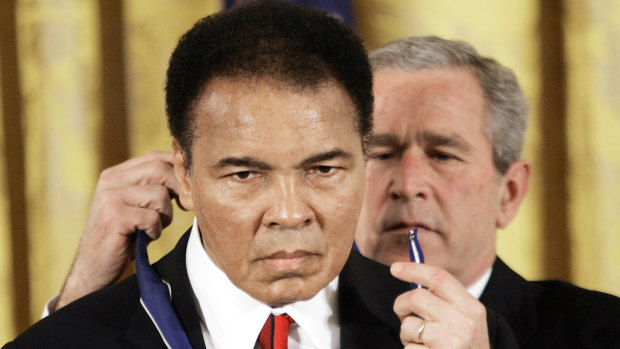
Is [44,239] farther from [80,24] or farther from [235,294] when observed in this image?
[235,294]

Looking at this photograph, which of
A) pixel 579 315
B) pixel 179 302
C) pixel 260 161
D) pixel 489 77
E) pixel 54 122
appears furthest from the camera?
pixel 54 122

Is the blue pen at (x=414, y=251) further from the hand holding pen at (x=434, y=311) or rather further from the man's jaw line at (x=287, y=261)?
the man's jaw line at (x=287, y=261)

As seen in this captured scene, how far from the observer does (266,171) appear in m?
0.73

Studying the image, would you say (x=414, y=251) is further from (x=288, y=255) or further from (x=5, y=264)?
(x=5, y=264)

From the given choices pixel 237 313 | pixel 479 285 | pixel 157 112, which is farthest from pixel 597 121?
pixel 237 313

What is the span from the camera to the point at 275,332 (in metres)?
0.81

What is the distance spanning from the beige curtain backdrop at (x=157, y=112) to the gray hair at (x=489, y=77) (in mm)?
410

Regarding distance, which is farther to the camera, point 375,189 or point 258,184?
point 375,189

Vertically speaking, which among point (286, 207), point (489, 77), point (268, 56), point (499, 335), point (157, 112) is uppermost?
point (157, 112)

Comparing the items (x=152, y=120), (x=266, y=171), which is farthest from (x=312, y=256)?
(x=152, y=120)

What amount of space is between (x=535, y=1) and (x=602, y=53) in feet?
0.53

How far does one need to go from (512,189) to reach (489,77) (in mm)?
171

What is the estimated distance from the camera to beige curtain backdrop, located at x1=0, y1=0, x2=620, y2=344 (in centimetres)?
156

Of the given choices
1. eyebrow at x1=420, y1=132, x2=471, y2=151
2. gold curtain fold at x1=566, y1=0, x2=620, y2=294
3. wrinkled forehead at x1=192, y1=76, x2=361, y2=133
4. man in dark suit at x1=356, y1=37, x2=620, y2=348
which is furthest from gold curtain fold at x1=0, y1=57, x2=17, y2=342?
gold curtain fold at x1=566, y1=0, x2=620, y2=294
